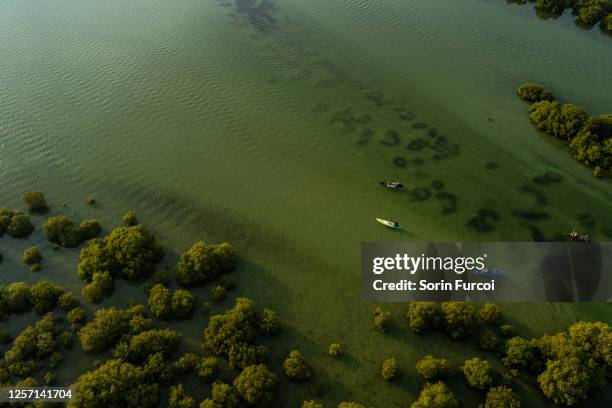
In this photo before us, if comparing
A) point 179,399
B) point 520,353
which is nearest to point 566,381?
point 520,353

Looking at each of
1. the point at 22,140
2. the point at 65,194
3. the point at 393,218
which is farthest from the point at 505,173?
the point at 22,140

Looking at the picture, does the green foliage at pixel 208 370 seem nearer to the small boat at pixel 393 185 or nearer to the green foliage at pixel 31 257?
the green foliage at pixel 31 257

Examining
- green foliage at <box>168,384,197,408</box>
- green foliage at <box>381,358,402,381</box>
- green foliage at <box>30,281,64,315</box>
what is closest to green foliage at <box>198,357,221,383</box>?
green foliage at <box>168,384,197,408</box>

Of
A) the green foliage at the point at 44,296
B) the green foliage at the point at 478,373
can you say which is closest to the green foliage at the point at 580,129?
the green foliage at the point at 478,373

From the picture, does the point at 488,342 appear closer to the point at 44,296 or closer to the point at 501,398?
the point at 501,398

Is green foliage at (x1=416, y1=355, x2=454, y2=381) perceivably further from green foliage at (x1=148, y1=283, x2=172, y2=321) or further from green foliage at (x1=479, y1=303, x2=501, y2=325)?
green foliage at (x1=148, y1=283, x2=172, y2=321)

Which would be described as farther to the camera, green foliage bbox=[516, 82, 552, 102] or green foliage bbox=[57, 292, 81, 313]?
green foliage bbox=[516, 82, 552, 102]
